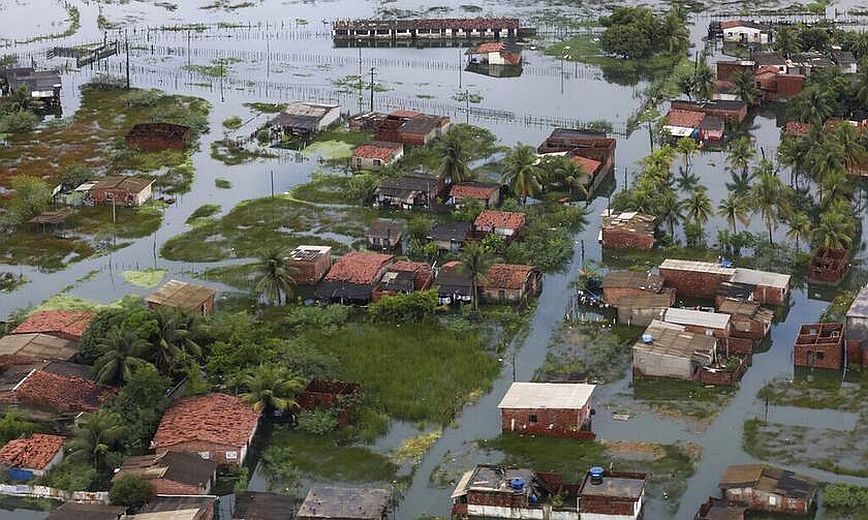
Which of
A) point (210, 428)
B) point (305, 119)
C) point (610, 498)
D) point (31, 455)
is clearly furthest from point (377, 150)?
point (610, 498)

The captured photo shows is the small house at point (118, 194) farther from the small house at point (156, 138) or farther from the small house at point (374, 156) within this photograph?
the small house at point (374, 156)

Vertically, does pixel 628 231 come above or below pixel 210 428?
above

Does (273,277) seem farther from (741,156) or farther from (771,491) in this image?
(741,156)

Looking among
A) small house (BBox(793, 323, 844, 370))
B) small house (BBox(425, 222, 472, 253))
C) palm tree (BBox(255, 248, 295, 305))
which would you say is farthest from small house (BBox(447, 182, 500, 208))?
small house (BBox(793, 323, 844, 370))

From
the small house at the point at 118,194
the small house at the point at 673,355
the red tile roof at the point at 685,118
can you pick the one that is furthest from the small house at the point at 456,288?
the red tile roof at the point at 685,118

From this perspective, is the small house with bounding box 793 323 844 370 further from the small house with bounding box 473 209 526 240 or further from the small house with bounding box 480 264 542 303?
the small house with bounding box 473 209 526 240

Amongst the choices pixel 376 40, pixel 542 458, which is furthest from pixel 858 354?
pixel 376 40

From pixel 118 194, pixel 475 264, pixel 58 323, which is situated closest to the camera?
pixel 58 323

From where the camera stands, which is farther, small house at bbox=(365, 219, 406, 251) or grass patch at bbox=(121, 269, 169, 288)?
small house at bbox=(365, 219, 406, 251)
